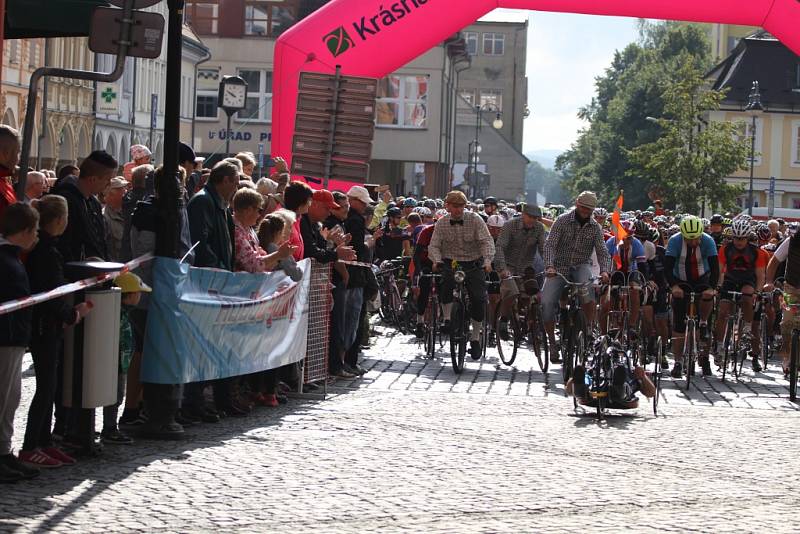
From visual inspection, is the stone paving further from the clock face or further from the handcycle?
the clock face

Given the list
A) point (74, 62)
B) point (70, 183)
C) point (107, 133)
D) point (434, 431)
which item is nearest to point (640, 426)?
point (434, 431)

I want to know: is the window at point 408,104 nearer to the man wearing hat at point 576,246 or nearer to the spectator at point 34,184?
the man wearing hat at point 576,246

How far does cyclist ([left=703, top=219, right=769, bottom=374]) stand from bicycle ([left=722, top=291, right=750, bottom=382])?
0.07m

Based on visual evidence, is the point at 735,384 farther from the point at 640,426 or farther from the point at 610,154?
the point at 610,154

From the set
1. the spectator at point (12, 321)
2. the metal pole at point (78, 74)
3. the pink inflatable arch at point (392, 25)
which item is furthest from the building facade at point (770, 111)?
the spectator at point (12, 321)

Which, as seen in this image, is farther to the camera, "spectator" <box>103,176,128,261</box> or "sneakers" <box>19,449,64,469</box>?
"spectator" <box>103,176,128,261</box>

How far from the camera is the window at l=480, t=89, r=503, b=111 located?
418 ft

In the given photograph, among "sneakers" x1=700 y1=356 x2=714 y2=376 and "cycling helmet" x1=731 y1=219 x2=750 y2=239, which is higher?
"cycling helmet" x1=731 y1=219 x2=750 y2=239

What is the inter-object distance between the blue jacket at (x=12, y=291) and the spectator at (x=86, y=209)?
111cm

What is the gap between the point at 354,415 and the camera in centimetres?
1273

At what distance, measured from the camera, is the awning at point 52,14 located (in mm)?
11883

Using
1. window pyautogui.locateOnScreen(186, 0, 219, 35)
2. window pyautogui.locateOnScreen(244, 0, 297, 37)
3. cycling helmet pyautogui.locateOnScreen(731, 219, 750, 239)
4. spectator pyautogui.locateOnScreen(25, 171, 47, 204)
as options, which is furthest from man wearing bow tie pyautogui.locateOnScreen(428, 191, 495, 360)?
window pyautogui.locateOnScreen(186, 0, 219, 35)

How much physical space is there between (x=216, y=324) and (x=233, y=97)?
12.9 metres

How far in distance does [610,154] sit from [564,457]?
97.5 m
